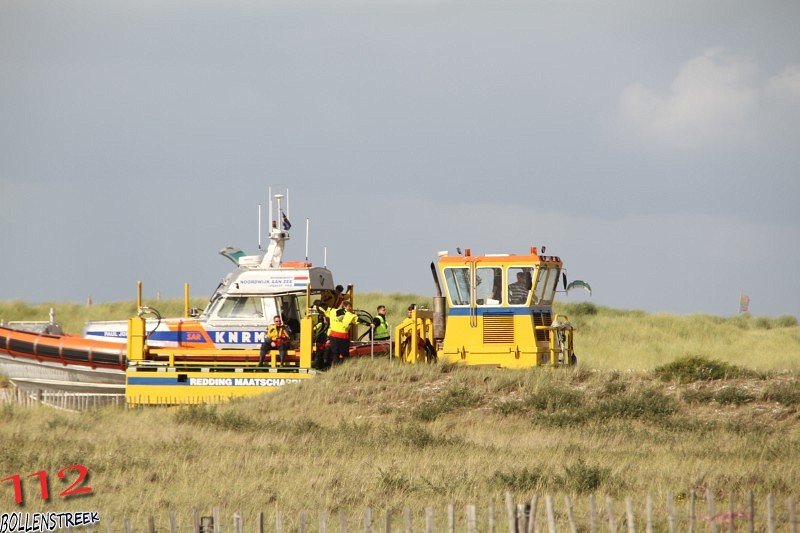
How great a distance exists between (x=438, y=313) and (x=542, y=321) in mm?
2123

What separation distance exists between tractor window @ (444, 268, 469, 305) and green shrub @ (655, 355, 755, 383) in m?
4.10

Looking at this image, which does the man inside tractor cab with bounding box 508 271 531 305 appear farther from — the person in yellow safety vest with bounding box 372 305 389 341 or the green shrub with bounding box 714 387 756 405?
the green shrub with bounding box 714 387 756 405

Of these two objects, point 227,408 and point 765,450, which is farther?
point 227,408

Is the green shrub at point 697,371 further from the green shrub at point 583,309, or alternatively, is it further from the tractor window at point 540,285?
the green shrub at point 583,309

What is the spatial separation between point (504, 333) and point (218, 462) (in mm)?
9255

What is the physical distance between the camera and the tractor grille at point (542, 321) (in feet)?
76.4

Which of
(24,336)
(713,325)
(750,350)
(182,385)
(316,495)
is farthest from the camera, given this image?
(713,325)

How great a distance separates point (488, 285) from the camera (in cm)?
2339

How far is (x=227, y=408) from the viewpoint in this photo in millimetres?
20953

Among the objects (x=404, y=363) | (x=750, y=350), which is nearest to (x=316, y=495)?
(x=404, y=363)

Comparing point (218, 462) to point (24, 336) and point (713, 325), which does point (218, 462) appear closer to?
point (24, 336)

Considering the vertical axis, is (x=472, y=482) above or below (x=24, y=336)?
below

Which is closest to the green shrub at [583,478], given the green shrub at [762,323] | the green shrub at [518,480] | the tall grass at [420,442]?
the tall grass at [420,442]

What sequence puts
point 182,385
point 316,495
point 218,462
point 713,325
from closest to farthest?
point 316,495, point 218,462, point 182,385, point 713,325
